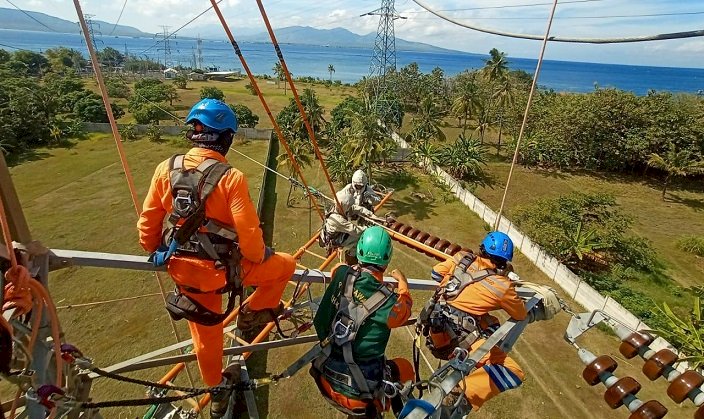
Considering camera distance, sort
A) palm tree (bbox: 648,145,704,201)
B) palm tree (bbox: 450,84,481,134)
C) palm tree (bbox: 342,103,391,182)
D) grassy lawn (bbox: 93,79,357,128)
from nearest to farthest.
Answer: palm tree (bbox: 342,103,391,182) < palm tree (bbox: 648,145,704,201) < palm tree (bbox: 450,84,481,134) < grassy lawn (bbox: 93,79,357,128)

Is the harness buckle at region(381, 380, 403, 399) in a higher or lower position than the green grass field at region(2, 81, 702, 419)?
higher

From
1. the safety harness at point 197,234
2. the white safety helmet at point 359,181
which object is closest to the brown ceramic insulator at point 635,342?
the safety harness at point 197,234

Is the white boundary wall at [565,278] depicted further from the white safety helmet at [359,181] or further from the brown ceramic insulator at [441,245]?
the white safety helmet at [359,181]

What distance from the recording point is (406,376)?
4680 millimetres

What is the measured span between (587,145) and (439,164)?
559 inches

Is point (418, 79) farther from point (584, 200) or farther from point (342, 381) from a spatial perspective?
point (342, 381)

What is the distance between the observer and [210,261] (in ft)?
12.3

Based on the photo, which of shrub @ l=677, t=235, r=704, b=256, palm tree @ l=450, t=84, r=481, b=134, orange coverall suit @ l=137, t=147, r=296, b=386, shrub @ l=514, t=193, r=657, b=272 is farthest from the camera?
palm tree @ l=450, t=84, r=481, b=134

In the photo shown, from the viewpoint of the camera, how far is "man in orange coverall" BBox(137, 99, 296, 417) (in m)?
3.59

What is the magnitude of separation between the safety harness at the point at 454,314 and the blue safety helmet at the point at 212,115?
347 centimetres

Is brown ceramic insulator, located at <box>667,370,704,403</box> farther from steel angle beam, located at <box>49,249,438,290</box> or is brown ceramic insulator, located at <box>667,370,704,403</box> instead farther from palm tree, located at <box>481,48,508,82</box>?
palm tree, located at <box>481,48,508,82</box>

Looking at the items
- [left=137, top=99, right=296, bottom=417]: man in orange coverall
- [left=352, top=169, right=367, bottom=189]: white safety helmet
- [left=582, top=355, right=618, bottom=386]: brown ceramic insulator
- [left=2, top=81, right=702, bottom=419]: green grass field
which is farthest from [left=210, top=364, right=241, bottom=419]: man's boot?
[left=2, top=81, right=702, bottom=419]: green grass field

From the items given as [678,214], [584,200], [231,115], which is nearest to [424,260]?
[584,200]

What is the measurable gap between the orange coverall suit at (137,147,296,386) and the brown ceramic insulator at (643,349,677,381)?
399cm
